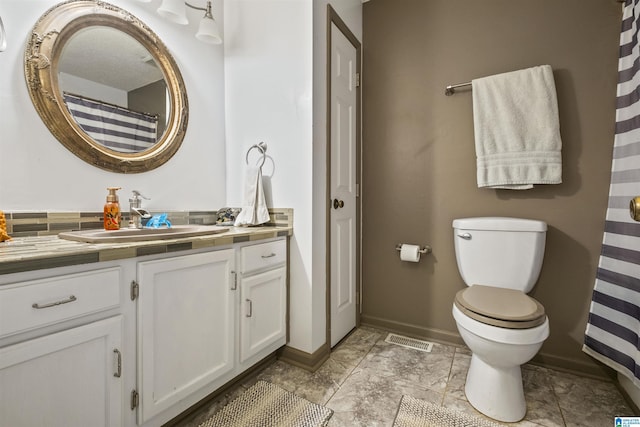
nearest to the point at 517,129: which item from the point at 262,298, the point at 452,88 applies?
the point at 452,88

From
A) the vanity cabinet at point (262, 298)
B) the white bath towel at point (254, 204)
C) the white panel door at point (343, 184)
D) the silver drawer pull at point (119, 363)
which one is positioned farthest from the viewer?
the white panel door at point (343, 184)

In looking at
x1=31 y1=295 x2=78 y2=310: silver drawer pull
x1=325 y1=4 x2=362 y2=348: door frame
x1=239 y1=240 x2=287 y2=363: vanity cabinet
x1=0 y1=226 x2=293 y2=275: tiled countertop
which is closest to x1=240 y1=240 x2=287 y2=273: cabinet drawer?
x1=239 y1=240 x2=287 y2=363: vanity cabinet

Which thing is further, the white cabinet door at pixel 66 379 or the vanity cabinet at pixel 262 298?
the vanity cabinet at pixel 262 298

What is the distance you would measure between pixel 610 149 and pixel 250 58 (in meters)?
2.06

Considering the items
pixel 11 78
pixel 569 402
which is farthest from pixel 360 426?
pixel 11 78

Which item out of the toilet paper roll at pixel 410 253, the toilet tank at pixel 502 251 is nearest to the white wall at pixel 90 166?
the toilet paper roll at pixel 410 253

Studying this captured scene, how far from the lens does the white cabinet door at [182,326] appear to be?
3.36 feet

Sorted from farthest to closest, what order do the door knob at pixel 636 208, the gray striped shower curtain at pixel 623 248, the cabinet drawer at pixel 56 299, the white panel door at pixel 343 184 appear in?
the white panel door at pixel 343 184 < the gray striped shower curtain at pixel 623 248 < the door knob at pixel 636 208 < the cabinet drawer at pixel 56 299

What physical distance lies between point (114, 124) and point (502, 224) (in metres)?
2.06

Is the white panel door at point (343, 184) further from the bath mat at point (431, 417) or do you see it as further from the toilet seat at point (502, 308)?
the toilet seat at point (502, 308)

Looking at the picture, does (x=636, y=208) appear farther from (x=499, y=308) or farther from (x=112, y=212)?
(x=112, y=212)

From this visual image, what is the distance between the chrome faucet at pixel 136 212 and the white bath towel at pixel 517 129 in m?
1.83

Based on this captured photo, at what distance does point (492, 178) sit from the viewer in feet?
5.47

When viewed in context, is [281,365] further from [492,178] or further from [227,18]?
[227,18]
